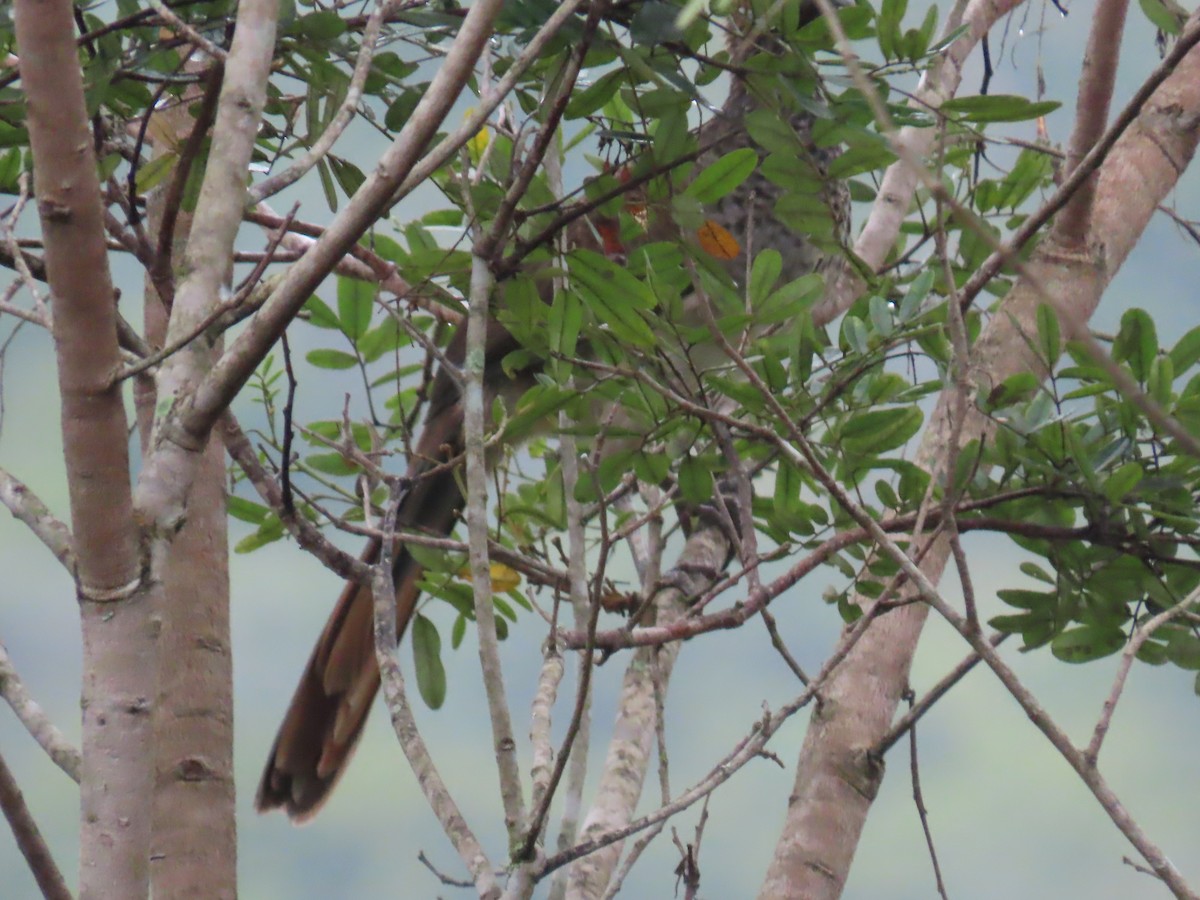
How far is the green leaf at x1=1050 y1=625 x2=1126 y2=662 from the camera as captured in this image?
1.50 meters

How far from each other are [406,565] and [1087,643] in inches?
42.2

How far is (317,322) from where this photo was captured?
176 cm

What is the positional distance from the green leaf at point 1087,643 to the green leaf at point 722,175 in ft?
2.03

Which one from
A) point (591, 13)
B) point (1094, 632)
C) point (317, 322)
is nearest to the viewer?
point (591, 13)

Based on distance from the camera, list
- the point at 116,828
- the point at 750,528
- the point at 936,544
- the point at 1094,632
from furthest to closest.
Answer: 1. the point at 936,544
2. the point at 1094,632
3. the point at 750,528
4. the point at 116,828

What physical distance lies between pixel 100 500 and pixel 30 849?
25 centimetres

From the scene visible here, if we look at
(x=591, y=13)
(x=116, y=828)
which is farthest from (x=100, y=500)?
(x=591, y=13)

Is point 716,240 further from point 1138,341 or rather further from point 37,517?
point 37,517

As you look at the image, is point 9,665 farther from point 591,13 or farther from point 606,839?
point 591,13

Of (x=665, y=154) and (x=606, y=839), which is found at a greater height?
(x=665, y=154)

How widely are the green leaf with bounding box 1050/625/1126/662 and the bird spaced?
0.54 metres

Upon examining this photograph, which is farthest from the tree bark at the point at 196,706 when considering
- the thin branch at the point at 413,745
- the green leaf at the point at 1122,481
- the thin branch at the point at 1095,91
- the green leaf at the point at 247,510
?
the thin branch at the point at 1095,91

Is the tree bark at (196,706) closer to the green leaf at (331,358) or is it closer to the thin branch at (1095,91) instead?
the green leaf at (331,358)

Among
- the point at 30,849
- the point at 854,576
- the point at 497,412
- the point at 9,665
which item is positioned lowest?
the point at 30,849
